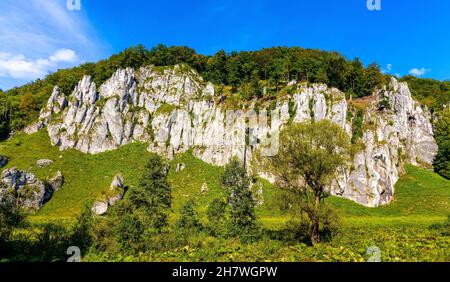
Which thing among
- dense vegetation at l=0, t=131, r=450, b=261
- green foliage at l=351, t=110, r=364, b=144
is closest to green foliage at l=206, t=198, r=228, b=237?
dense vegetation at l=0, t=131, r=450, b=261

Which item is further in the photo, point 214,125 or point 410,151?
point 410,151

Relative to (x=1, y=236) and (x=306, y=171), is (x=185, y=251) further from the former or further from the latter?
(x=1, y=236)

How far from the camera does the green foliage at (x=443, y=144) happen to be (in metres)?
88.8

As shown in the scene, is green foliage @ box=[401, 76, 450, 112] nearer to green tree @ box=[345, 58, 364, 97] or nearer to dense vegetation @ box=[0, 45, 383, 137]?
dense vegetation @ box=[0, 45, 383, 137]

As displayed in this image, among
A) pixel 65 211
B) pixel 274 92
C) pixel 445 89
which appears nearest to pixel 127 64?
pixel 274 92

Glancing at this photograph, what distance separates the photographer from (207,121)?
9112 centimetres

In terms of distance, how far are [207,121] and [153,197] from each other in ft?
182

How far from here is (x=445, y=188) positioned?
247 ft

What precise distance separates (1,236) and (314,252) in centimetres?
2473

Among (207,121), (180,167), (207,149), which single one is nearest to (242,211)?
(180,167)

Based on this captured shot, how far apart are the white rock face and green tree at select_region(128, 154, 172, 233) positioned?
42323 millimetres

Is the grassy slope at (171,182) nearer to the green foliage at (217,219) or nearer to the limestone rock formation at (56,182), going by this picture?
the limestone rock formation at (56,182)

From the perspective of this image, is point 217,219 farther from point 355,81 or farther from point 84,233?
point 355,81

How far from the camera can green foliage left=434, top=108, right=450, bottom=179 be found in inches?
3494
